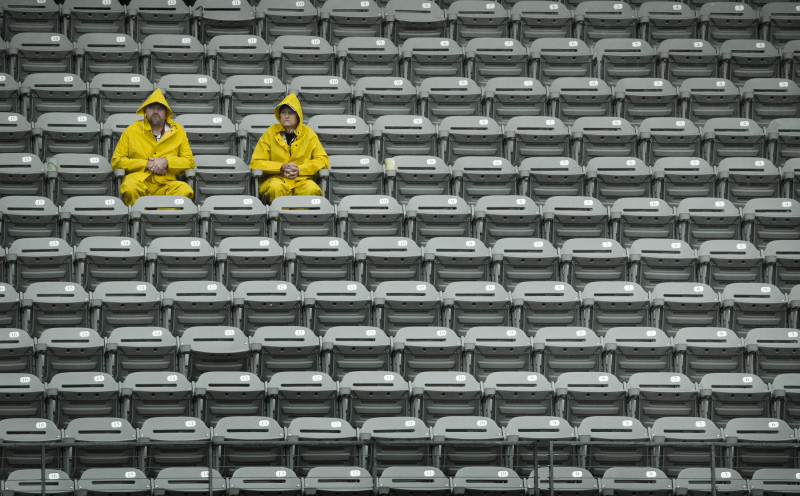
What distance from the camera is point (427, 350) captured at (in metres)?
9.75

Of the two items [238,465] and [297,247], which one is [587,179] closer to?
[297,247]

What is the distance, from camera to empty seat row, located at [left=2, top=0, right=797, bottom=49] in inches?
491

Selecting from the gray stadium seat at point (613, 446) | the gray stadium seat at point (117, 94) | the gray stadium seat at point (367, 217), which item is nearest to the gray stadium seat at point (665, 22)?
the gray stadium seat at point (367, 217)

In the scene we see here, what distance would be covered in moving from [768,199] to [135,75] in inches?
214

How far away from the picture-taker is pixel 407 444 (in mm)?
8625

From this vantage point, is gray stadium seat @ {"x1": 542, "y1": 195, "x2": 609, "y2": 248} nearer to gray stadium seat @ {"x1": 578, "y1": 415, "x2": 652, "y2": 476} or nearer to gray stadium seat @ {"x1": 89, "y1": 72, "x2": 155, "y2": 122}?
gray stadium seat @ {"x1": 578, "y1": 415, "x2": 652, "y2": 476}

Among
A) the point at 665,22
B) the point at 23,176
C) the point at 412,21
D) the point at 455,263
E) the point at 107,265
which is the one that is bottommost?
the point at 107,265

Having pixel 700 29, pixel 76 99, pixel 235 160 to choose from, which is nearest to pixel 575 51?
pixel 700 29

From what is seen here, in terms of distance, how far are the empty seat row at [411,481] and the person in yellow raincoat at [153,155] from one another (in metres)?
2.88

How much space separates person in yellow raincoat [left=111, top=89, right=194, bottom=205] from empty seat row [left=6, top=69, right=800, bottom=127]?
775 mm

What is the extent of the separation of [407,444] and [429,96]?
168 inches

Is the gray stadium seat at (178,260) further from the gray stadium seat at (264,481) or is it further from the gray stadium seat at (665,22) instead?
the gray stadium seat at (665,22)

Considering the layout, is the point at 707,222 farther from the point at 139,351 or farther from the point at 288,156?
the point at 139,351

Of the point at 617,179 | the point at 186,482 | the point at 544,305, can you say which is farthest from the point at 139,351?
the point at 617,179
